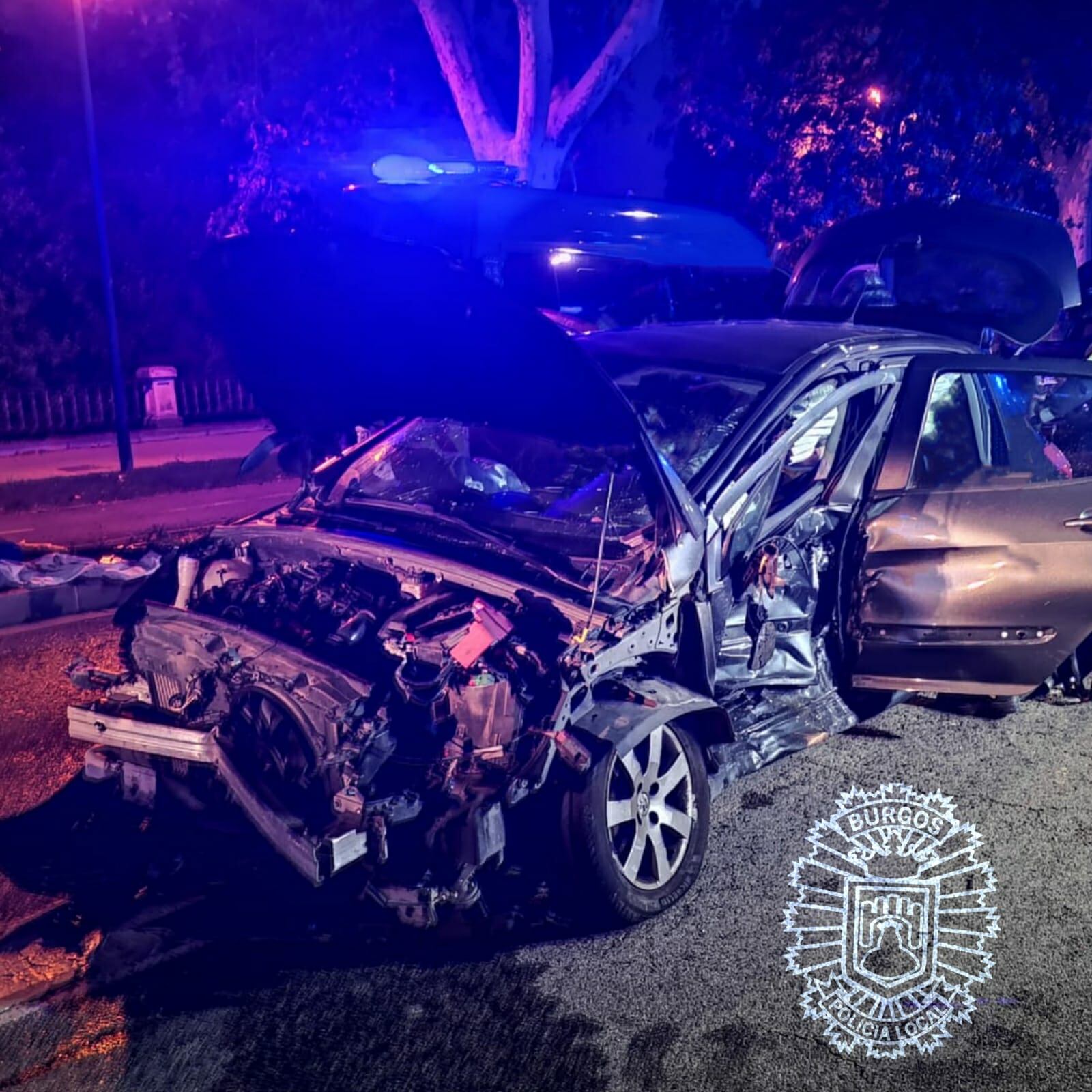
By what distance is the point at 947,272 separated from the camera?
5984 mm

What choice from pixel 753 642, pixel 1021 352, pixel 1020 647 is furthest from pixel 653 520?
pixel 1021 352

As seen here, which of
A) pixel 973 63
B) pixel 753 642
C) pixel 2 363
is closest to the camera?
pixel 753 642

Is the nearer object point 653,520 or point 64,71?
point 653,520

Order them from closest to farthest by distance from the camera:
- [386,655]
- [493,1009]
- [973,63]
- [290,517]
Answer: [493,1009]
[386,655]
[290,517]
[973,63]

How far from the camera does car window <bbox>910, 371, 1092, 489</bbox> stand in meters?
4.29

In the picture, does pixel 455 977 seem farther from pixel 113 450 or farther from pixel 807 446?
pixel 113 450

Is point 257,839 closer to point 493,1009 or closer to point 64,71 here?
point 493,1009

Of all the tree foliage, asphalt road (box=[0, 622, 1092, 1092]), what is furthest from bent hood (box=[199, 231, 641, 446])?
the tree foliage

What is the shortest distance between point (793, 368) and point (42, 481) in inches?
329

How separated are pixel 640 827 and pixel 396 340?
88.4 inches

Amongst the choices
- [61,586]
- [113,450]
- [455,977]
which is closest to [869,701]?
[455,977]

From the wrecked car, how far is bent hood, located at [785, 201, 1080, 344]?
80cm

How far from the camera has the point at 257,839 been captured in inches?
144

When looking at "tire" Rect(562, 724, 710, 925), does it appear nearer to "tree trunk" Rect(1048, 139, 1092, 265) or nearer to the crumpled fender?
the crumpled fender
